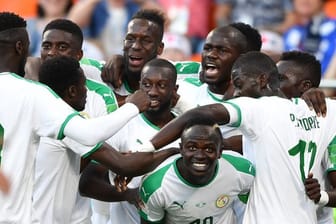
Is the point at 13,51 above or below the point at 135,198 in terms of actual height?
above

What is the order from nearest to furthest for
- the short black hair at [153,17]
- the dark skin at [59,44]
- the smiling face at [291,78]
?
1. the smiling face at [291,78]
2. the dark skin at [59,44]
3. the short black hair at [153,17]

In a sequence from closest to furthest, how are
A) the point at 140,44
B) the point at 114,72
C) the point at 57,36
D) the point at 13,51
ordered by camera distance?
the point at 13,51, the point at 57,36, the point at 114,72, the point at 140,44

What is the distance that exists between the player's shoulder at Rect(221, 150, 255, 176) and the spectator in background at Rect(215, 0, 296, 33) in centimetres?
652

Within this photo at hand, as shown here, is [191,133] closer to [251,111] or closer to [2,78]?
[251,111]

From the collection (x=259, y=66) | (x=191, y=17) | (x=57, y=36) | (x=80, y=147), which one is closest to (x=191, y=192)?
(x=80, y=147)

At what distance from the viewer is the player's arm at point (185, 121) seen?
27.2 ft


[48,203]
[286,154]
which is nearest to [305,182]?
[286,154]

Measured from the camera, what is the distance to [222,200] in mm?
8641

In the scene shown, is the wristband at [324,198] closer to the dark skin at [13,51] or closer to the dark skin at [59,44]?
the dark skin at [59,44]

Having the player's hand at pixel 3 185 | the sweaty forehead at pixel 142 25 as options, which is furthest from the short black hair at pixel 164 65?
the player's hand at pixel 3 185

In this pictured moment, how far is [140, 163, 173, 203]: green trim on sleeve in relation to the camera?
8.52m

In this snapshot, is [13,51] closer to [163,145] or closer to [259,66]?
[163,145]

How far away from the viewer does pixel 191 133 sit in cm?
827

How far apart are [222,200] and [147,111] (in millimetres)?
867
